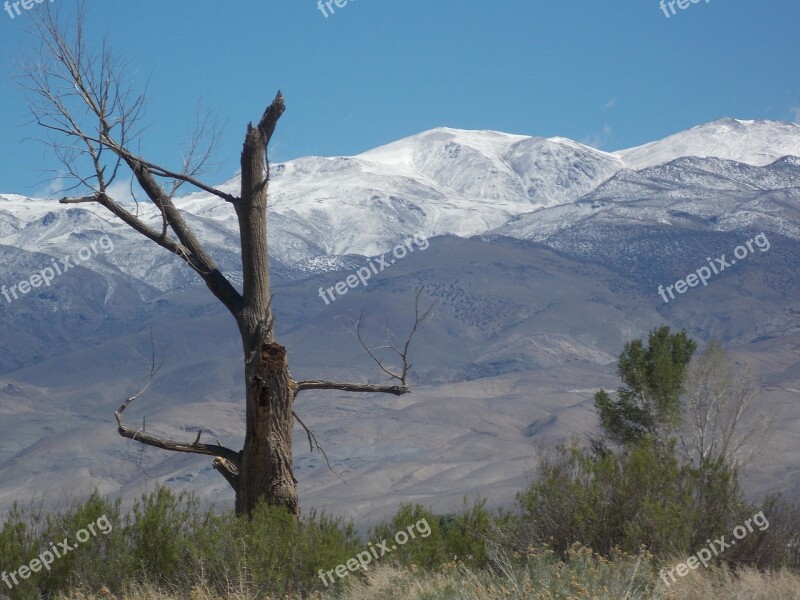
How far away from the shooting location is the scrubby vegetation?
8.54m

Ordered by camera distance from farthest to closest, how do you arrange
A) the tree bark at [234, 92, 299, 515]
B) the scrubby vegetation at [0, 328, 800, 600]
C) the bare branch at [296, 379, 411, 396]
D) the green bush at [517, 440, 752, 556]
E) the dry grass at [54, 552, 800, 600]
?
the green bush at [517, 440, 752, 556], the bare branch at [296, 379, 411, 396], the tree bark at [234, 92, 299, 515], the scrubby vegetation at [0, 328, 800, 600], the dry grass at [54, 552, 800, 600]

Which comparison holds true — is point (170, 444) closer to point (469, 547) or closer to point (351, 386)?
point (351, 386)

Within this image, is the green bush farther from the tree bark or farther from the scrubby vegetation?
the tree bark

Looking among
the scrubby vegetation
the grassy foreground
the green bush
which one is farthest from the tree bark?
the green bush

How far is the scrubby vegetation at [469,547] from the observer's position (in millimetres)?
8539

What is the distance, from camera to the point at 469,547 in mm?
12445

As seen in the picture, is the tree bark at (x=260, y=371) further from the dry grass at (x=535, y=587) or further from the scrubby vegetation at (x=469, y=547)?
the dry grass at (x=535, y=587)

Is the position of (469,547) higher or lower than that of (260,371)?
lower

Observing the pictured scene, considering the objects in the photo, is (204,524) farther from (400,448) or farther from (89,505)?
(400,448)

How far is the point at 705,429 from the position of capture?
143 feet

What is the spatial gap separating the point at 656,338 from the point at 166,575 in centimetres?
3411

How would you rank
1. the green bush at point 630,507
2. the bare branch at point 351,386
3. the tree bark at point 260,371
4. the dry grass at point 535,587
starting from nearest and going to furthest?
the dry grass at point 535,587, the tree bark at point 260,371, the bare branch at point 351,386, the green bush at point 630,507

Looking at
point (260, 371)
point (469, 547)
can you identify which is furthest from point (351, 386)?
point (469, 547)

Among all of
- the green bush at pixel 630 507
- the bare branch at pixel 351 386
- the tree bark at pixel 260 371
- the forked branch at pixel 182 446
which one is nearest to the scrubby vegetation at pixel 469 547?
the green bush at pixel 630 507
